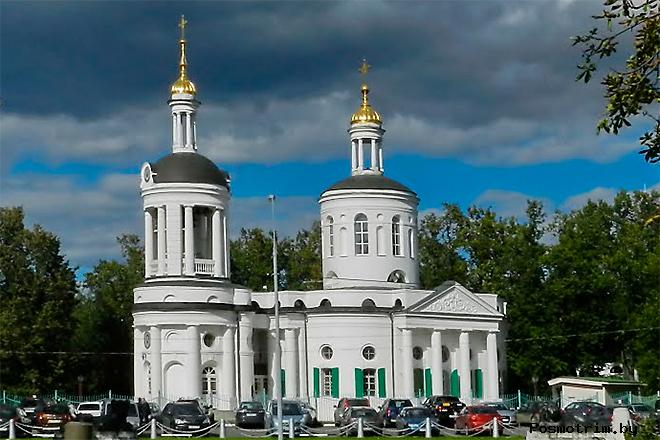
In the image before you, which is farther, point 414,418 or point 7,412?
point 414,418

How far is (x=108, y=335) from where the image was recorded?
76.3m

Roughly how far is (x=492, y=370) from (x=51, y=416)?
31.4 m

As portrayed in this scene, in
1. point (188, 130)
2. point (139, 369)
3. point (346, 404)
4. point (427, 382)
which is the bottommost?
point (346, 404)

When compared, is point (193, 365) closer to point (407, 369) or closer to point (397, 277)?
point (407, 369)

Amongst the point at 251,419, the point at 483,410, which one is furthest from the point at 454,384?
the point at 251,419

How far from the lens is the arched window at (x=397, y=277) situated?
7006cm

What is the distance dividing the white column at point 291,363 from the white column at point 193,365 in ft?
18.0

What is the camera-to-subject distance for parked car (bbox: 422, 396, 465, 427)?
4834 centimetres

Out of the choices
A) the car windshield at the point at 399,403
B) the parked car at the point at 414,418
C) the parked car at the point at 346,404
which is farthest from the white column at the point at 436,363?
the parked car at the point at 414,418

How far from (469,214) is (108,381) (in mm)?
28140

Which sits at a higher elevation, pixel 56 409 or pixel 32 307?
pixel 32 307

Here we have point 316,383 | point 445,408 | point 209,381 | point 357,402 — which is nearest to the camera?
point 445,408

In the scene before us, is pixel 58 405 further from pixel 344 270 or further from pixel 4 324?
pixel 344 270

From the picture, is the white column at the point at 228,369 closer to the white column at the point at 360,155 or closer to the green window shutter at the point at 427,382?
the green window shutter at the point at 427,382
